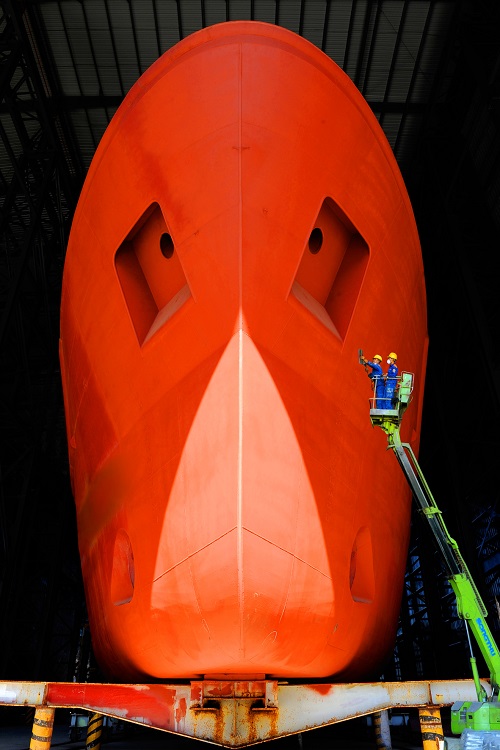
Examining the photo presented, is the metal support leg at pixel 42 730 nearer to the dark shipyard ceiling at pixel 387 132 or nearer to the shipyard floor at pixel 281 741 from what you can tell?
the shipyard floor at pixel 281 741

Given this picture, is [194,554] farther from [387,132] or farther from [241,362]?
[387,132]

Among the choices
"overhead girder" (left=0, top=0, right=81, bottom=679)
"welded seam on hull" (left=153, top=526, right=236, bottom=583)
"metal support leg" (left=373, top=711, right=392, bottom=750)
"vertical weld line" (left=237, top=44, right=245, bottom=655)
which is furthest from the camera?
"overhead girder" (left=0, top=0, right=81, bottom=679)

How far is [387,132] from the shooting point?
1523 cm

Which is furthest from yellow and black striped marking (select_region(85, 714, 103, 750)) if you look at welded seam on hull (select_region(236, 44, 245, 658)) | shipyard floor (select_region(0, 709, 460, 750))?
welded seam on hull (select_region(236, 44, 245, 658))

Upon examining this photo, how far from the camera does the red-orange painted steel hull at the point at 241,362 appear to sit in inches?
162

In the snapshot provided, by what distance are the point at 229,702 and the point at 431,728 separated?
1.45m

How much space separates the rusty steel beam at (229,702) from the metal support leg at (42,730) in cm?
8

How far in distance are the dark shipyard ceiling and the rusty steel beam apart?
23.8 ft

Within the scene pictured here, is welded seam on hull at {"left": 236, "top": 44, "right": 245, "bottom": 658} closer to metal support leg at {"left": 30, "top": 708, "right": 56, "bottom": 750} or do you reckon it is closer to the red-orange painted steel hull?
the red-orange painted steel hull

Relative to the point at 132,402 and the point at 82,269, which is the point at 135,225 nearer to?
the point at 82,269

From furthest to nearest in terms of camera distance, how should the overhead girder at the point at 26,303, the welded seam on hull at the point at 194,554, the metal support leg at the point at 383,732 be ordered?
the overhead girder at the point at 26,303, the metal support leg at the point at 383,732, the welded seam on hull at the point at 194,554

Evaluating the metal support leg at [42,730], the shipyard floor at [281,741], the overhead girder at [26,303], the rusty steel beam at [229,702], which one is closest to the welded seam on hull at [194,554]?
the rusty steel beam at [229,702]

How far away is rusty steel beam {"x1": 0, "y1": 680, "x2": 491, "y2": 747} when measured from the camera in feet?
13.8

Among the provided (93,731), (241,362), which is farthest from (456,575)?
(93,731)
